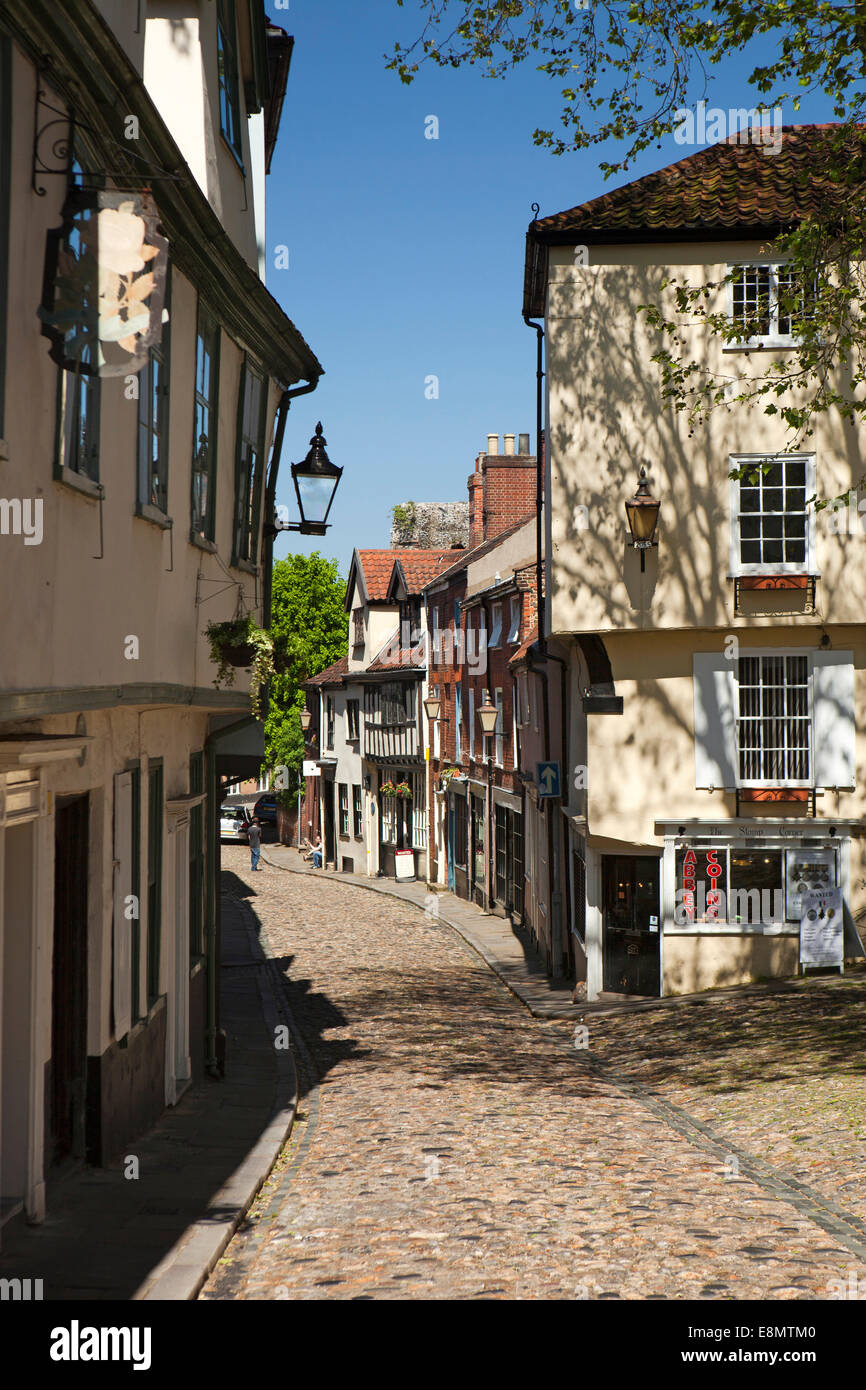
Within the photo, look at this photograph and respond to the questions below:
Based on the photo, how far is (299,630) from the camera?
A: 215ft

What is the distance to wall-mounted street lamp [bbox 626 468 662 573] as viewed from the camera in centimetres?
2011

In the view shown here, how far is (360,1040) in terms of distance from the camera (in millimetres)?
17703

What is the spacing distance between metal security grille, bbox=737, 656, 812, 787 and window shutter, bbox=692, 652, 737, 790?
18 cm

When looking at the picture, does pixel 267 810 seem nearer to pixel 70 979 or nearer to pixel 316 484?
pixel 316 484

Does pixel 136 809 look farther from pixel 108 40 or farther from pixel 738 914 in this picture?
pixel 738 914

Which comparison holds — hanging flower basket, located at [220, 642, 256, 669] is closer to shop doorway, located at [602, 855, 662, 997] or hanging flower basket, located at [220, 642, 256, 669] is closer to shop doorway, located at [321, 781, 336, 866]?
shop doorway, located at [602, 855, 662, 997]

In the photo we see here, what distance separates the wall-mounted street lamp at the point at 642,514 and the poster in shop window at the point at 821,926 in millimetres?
5874

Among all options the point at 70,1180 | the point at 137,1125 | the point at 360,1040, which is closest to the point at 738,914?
Answer: the point at 360,1040

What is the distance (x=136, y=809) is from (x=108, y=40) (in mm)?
5581

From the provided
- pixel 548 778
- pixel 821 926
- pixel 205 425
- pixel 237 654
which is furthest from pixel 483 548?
pixel 237 654

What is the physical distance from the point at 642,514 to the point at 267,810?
51352mm
